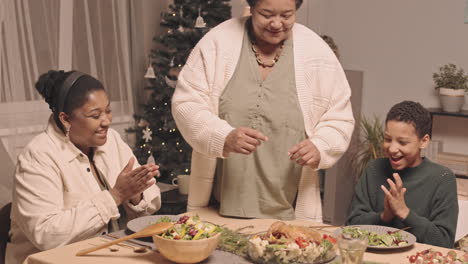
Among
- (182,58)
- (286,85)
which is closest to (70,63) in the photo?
(182,58)

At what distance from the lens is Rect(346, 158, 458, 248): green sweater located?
6.89 feet

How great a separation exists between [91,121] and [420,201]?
1.19 m

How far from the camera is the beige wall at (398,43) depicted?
4773mm

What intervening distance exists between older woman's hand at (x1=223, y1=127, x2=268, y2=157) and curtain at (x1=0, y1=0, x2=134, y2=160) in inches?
95.2

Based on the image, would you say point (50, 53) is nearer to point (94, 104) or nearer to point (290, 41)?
point (94, 104)

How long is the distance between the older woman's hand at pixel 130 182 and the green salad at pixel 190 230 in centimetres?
32

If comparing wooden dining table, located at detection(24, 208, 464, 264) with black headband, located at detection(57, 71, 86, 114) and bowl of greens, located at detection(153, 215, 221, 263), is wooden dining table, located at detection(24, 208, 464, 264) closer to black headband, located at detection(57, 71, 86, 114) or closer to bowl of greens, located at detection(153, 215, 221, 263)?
bowl of greens, located at detection(153, 215, 221, 263)

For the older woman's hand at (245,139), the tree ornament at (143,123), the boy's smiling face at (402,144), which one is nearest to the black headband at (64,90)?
the older woman's hand at (245,139)

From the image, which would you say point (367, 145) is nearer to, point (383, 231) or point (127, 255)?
point (383, 231)

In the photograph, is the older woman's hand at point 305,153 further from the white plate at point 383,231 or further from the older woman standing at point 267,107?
the white plate at point 383,231

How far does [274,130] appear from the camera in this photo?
84.8 inches

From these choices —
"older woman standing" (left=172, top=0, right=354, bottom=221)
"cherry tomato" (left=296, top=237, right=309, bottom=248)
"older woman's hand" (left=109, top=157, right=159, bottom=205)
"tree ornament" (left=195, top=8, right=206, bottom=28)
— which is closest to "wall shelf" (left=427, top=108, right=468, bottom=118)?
"tree ornament" (left=195, top=8, right=206, bottom=28)

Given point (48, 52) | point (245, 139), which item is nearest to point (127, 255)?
point (245, 139)

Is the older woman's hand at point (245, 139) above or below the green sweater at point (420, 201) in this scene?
above
